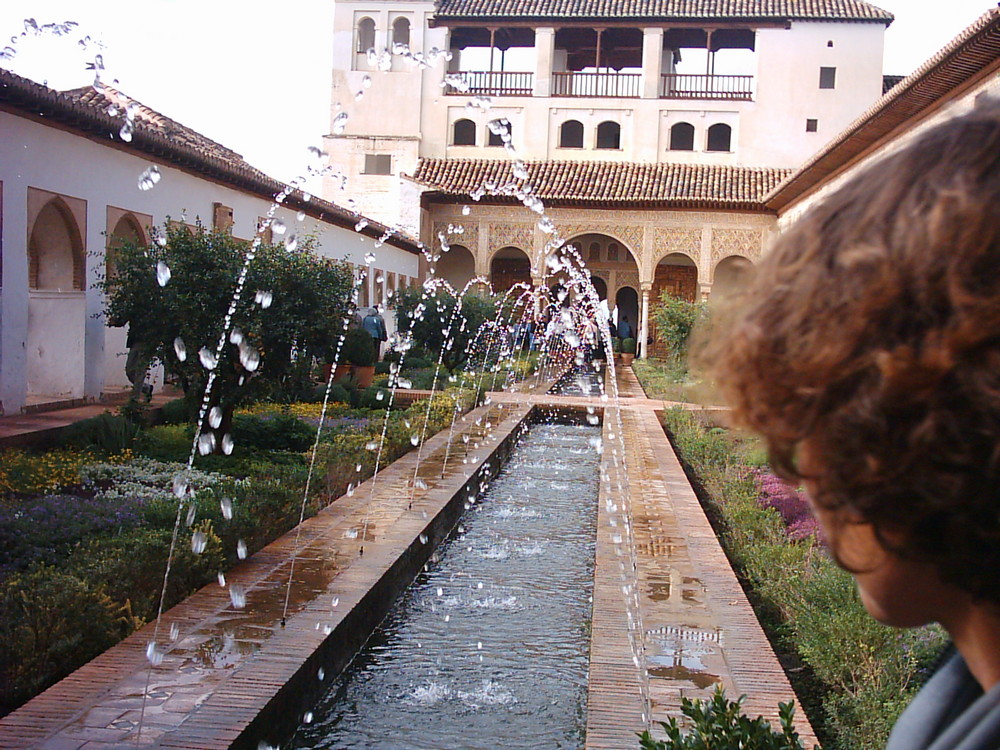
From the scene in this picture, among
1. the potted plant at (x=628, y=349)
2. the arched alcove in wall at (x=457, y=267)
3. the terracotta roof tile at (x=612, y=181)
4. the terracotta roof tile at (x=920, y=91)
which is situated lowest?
the potted plant at (x=628, y=349)

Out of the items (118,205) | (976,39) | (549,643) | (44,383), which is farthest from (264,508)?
(976,39)

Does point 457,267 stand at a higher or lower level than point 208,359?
higher

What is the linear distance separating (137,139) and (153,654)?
30.7 ft

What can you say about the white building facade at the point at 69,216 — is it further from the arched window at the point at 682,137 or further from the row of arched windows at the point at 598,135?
the arched window at the point at 682,137

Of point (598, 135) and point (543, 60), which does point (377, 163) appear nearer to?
point (543, 60)

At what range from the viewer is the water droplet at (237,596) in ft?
14.9

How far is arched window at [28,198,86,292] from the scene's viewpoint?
11172mm

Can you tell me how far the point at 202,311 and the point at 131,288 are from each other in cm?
63

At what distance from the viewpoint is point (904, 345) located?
0.67 meters

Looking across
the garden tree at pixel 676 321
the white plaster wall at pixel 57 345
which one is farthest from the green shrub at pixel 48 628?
the garden tree at pixel 676 321

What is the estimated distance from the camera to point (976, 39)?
1074cm

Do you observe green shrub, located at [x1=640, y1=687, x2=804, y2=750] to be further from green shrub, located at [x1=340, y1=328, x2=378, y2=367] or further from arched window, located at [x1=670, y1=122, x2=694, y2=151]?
arched window, located at [x1=670, y1=122, x2=694, y2=151]

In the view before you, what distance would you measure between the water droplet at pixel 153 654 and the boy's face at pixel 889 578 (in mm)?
3383

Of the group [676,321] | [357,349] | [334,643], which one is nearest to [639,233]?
[676,321]
